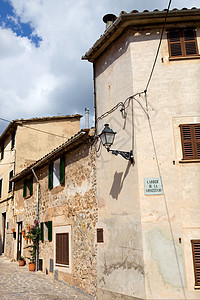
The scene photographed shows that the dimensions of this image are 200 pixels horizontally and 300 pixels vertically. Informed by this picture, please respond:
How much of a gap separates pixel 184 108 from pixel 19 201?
41.6 feet

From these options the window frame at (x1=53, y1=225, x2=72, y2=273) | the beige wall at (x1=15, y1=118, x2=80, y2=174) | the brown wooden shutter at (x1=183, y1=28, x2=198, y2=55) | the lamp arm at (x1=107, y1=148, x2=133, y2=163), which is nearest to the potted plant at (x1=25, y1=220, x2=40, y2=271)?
the window frame at (x1=53, y1=225, x2=72, y2=273)

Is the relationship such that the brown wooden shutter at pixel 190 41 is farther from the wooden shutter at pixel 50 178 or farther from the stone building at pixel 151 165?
the wooden shutter at pixel 50 178

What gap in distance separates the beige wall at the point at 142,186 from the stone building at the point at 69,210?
69 centimetres

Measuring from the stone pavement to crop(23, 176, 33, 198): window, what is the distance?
13.9ft

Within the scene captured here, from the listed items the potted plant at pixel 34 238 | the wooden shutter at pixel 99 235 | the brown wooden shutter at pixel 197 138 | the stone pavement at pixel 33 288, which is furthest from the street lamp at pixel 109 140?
the potted plant at pixel 34 238

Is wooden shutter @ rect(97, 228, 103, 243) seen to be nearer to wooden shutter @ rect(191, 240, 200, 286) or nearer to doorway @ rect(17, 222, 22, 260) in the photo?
wooden shutter @ rect(191, 240, 200, 286)

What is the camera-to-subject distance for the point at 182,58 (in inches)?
304

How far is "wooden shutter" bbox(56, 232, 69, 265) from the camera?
10.5 meters

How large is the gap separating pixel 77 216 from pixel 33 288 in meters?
2.74

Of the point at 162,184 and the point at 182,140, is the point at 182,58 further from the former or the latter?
the point at 162,184

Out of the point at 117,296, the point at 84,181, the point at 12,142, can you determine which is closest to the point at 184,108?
the point at 84,181

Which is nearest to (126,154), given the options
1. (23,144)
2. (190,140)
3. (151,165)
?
(151,165)

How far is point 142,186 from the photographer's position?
7.14m

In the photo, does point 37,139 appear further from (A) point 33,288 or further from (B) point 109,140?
(B) point 109,140
